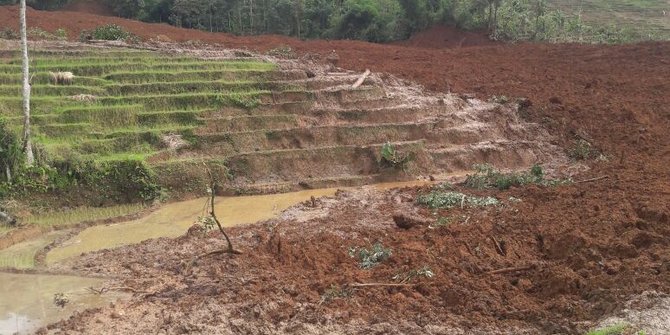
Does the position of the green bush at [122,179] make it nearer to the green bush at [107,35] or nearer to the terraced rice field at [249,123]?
the terraced rice field at [249,123]

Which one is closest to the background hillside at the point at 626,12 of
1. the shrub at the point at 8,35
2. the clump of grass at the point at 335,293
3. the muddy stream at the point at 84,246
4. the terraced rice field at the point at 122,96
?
the terraced rice field at the point at 122,96

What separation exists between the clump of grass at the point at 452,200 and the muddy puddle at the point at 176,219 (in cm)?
258

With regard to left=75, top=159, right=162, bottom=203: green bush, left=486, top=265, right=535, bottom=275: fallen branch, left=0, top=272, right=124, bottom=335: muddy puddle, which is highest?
left=486, top=265, right=535, bottom=275: fallen branch

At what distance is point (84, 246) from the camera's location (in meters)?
11.5

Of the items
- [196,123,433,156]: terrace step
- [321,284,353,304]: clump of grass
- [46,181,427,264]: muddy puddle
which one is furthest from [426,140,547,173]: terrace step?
[321,284,353,304]: clump of grass

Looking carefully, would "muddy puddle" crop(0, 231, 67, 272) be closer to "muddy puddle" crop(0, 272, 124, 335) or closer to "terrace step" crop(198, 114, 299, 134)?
"muddy puddle" crop(0, 272, 124, 335)

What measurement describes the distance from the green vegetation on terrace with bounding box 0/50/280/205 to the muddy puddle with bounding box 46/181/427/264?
109cm

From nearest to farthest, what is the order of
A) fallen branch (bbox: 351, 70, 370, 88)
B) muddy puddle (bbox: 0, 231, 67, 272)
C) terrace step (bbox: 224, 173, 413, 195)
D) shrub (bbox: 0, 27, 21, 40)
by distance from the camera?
muddy puddle (bbox: 0, 231, 67, 272) < terrace step (bbox: 224, 173, 413, 195) < fallen branch (bbox: 351, 70, 370, 88) < shrub (bbox: 0, 27, 21, 40)

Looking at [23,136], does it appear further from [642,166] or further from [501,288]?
[642,166]

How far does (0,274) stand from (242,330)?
5.01 m

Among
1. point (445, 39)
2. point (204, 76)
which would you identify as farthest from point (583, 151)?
point (445, 39)

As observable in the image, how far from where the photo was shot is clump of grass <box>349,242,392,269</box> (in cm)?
935

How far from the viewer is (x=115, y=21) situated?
31.0 meters

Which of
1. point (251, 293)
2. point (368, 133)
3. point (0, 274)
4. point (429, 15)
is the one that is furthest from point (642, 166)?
point (429, 15)
